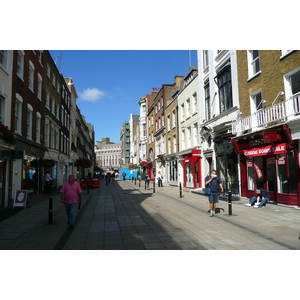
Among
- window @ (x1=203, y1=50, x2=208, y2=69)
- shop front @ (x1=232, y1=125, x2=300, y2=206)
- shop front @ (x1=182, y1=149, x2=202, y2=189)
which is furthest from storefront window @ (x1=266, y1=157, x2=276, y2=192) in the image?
window @ (x1=203, y1=50, x2=208, y2=69)

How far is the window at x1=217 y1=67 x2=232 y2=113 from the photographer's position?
54.4ft

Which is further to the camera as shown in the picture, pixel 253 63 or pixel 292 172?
pixel 253 63

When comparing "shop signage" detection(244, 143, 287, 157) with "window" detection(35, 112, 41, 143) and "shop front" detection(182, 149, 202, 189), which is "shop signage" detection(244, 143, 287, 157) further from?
"window" detection(35, 112, 41, 143)

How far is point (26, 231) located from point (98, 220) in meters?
2.38

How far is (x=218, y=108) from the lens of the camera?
720 inches

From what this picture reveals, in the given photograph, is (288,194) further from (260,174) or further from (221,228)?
(221,228)

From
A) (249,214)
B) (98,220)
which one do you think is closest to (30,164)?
(98,220)

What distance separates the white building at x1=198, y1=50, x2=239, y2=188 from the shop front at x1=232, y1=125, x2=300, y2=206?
5.19 ft

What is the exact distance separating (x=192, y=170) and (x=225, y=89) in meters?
8.72

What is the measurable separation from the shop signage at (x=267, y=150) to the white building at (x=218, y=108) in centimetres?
250

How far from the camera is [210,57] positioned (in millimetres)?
18938

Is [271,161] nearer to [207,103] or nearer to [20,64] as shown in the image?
[207,103]

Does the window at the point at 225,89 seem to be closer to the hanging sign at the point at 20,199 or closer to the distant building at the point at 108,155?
the hanging sign at the point at 20,199

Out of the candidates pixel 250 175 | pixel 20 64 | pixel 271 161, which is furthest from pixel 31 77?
pixel 271 161
